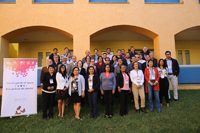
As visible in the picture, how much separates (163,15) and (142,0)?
5.15 feet

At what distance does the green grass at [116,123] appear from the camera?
415cm

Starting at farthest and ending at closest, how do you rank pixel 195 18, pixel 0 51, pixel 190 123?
1. pixel 195 18
2. pixel 0 51
3. pixel 190 123

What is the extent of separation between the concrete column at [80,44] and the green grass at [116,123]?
3.40 meters

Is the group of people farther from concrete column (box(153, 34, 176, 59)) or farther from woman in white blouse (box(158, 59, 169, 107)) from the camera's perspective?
concrete column (box(153, 34, 176, 59))

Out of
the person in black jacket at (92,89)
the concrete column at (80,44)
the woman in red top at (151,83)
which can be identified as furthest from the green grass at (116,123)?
the concrete column at (80,44)

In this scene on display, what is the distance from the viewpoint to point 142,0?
8.36 metres

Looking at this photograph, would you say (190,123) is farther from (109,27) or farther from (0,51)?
(0,51)

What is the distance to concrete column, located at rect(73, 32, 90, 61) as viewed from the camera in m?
7.73

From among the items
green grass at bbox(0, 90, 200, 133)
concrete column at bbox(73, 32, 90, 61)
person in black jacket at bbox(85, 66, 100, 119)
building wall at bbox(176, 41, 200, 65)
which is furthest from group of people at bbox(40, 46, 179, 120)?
building wall at bbox(176, 41, 200, 65)

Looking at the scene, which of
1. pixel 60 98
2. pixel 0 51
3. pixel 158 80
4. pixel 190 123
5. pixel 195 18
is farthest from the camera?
pixel 195 18

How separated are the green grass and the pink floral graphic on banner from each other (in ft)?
5.34

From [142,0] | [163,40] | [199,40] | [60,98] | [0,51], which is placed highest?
[142,0]

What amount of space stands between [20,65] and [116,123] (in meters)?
4.08

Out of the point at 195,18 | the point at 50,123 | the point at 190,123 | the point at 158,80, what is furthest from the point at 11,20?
the point at 195,18
